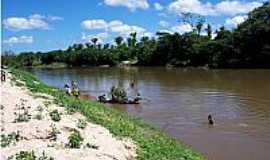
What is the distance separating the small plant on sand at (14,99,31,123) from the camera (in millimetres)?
13670

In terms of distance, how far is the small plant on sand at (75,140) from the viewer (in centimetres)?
1134

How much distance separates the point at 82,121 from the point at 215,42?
86.2 meters

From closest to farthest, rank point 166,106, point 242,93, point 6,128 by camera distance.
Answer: point 6,128 < point 166,106 < point 242,93

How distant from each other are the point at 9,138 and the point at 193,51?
93.5 meters

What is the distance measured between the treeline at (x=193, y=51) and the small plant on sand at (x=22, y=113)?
50013 millimetres

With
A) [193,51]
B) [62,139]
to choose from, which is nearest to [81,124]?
[62,139]

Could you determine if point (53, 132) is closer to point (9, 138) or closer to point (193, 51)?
point (9, 138)

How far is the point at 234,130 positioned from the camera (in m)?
23.7

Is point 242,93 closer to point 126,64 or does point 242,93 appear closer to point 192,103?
point 192,103

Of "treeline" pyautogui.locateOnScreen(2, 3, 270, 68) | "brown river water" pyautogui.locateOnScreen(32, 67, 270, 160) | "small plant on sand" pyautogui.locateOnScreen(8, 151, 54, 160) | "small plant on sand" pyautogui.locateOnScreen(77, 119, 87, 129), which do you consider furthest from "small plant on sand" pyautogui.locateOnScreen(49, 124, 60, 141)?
"treeline" pyautogui.locateOnScreen(2, 3, 270, 68)

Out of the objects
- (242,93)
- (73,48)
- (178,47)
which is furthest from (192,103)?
(73,48)

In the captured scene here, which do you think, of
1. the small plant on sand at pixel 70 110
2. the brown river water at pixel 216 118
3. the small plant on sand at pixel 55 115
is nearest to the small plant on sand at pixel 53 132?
the small plant on sand at pixel 55 115

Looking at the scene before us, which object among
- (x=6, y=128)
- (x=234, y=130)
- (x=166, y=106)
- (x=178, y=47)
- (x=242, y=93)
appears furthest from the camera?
(x=178, y=47)

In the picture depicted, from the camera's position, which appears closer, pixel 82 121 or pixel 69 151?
pixel 69 151
